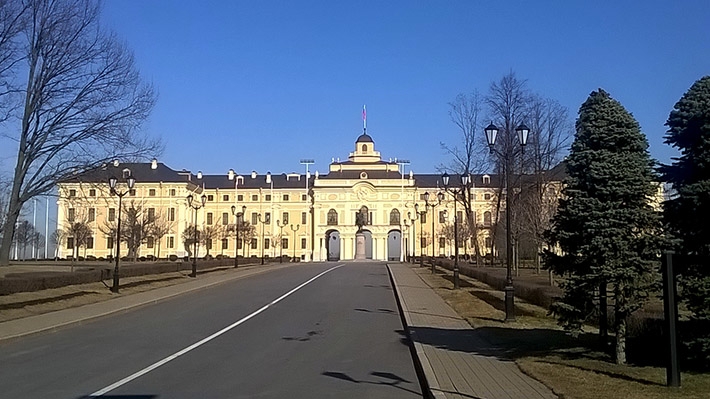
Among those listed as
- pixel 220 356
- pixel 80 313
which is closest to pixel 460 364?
pixel 220 356

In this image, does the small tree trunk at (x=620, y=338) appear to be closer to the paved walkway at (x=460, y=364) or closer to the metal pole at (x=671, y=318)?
the paved walkway at (x=460, y=364)

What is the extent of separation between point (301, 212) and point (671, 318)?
372 ft

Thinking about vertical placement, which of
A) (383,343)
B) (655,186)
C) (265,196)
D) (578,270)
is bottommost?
(383,343)

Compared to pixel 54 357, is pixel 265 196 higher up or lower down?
higher up

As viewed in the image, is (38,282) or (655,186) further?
(38,282)

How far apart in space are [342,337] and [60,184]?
25.0 meters

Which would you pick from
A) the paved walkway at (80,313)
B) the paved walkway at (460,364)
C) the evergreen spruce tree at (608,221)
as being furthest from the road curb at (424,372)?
the paved walkway at (80,313)

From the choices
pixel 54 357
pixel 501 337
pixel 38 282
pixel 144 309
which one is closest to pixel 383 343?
pixel 501 337

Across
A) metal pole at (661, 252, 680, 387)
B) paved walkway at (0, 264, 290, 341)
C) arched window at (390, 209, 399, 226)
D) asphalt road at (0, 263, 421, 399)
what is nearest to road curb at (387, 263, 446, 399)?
asphalt road at (0, 263, 421, 399)

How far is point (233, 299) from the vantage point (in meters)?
28.8

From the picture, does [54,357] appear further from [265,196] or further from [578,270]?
[265,196]

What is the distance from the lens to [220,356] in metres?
14.0

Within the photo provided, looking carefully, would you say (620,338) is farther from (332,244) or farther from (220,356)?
(332,244)

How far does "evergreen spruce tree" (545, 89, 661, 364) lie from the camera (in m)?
11.0
